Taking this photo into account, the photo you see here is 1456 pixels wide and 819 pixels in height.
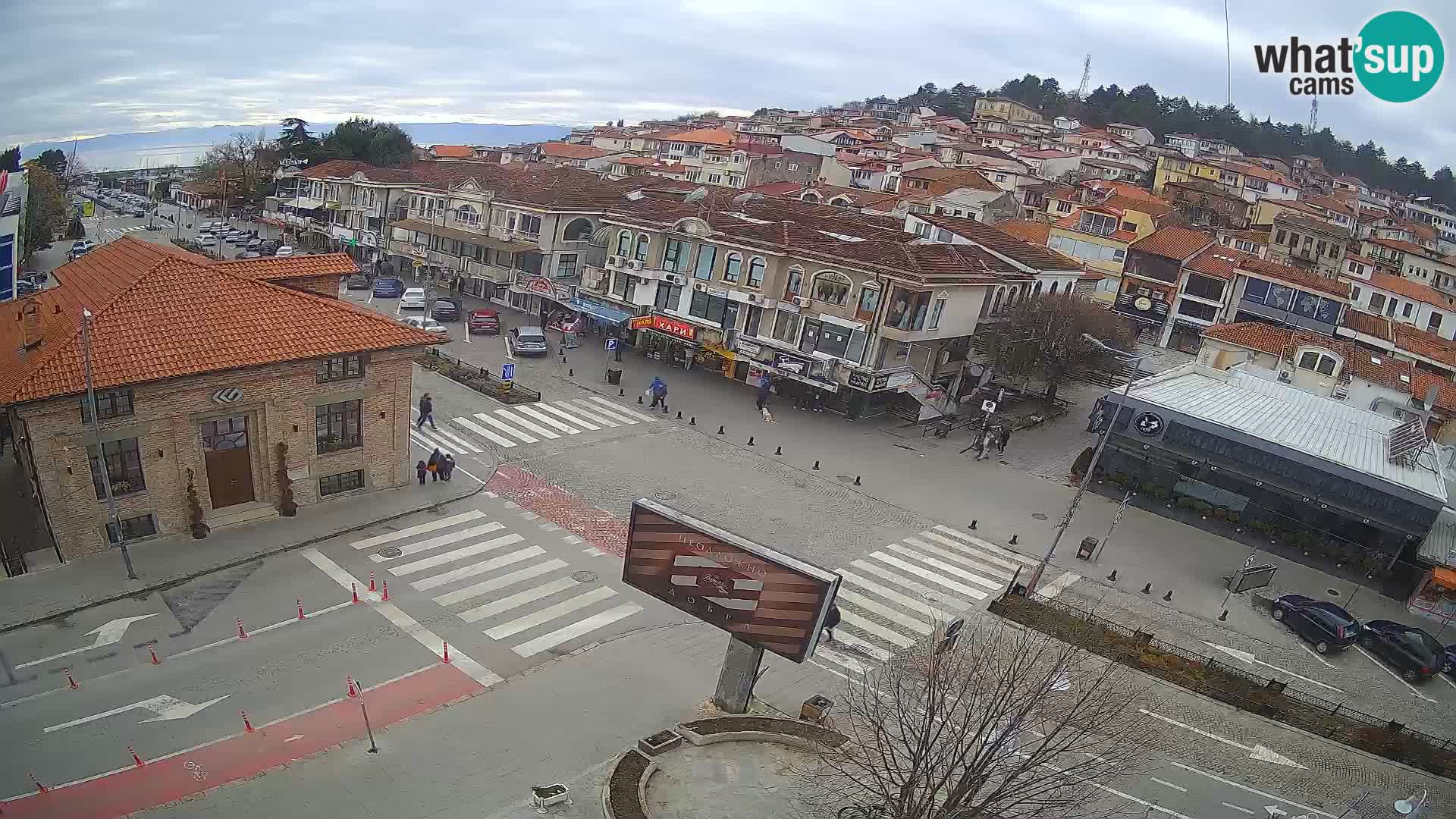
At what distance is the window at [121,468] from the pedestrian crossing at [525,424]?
32.3ft

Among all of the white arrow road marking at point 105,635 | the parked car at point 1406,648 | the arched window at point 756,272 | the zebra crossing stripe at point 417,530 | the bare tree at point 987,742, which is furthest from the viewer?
the arched window at point 756,272

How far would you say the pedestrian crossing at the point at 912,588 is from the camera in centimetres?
2253

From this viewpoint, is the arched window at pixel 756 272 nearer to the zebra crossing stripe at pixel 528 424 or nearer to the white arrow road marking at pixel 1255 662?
the zebra crossing stripe at pixel 528 424

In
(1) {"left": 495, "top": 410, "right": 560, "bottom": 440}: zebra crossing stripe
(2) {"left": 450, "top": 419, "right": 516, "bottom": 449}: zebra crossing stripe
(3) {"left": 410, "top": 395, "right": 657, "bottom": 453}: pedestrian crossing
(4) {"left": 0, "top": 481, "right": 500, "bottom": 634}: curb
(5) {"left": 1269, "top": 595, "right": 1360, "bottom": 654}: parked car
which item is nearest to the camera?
(4) {"left": 0, "top": 481, "right": 500, "bottom": 634}: curb

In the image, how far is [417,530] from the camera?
25.8 meters

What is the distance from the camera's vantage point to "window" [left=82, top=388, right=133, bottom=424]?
21.3m

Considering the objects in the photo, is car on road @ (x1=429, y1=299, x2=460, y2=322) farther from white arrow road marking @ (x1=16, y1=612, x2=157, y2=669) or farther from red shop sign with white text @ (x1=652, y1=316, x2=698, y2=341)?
white arrow road marking @ (x1=16, y1=612, x2=157, y2=669)

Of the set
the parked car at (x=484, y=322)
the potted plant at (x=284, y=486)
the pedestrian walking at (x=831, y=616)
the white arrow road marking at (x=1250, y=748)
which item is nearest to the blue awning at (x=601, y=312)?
the parked car at (x=484, y=322)

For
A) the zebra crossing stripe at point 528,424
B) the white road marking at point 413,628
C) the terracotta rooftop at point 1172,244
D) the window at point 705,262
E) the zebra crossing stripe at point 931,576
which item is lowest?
the white road marking at point 413,628

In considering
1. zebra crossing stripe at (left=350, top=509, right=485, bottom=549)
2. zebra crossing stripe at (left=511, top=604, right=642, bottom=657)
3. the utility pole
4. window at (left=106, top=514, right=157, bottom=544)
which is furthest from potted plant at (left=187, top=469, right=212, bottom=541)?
zebra crossing stripe at (left=511, top=604, right=642, bottom=657)

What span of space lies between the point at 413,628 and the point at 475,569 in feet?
11.0

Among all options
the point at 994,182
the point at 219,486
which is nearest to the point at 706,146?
the point at 994,182

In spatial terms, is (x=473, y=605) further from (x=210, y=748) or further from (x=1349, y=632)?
(x=1349, y=632)

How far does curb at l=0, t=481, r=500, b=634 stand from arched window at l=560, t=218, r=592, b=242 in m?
28.8
